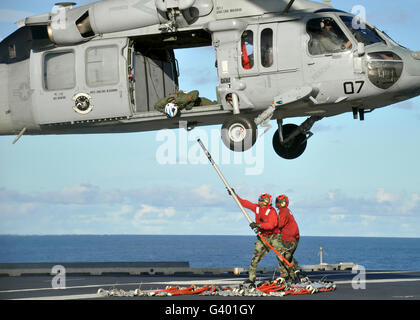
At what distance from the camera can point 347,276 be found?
776 inches

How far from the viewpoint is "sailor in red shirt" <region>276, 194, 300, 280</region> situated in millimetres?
15031

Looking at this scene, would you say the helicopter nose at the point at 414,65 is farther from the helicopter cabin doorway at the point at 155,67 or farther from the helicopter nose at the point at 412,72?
the helicopter cabin doorway at the point at 155,67

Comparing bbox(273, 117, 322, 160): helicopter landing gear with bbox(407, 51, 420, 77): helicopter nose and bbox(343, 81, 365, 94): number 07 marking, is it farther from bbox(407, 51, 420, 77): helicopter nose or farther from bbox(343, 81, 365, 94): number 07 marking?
bbox(407, 51, 420, 77): helicopter nose

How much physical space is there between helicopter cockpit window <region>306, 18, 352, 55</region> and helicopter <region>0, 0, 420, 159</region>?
2cm

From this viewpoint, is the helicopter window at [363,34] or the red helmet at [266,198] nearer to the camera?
the red helmet at [266,198]

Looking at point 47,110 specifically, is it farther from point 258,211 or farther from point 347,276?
point 347,276

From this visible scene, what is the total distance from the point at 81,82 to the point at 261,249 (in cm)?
626

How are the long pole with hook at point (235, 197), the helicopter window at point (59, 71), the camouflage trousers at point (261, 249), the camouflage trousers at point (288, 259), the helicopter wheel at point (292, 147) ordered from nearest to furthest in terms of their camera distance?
the camouflage trousers at point (261, 249) → the long pole with hook at point (235, 197) → the camouflage trousers at point (288, 259) → the helicopter window at point (59, 71) → the helicopter wheel at point (292, 147)

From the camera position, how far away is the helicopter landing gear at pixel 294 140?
18234mm

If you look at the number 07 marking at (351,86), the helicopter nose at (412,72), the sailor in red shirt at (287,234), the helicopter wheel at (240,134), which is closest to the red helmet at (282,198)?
the sailor in red shirt at (287,234)

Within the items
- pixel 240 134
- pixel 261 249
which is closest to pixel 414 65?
pixel 240 134

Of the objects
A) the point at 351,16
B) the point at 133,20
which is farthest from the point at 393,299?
the point at 133,20

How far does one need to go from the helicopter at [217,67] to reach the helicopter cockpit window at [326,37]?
2cm
